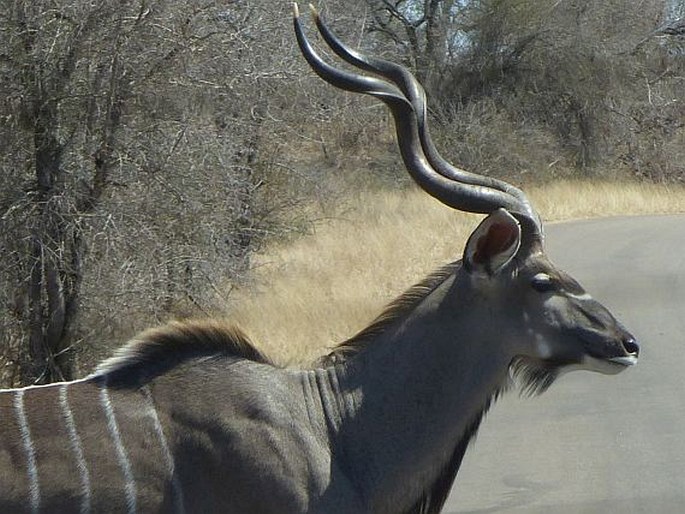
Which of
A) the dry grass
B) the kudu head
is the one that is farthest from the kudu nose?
the dry grass

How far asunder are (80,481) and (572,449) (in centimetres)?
368

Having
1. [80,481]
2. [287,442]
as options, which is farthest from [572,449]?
[80,481]

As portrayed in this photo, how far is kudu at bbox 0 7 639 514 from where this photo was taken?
11.8 feet

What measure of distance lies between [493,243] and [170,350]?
1.05 m

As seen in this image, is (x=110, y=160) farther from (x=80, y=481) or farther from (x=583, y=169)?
(x=583, y=169)

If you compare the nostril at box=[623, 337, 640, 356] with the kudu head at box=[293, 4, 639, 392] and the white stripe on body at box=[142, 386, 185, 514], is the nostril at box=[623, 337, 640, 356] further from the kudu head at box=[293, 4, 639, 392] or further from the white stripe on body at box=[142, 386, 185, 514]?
the white stripe on body at box=[142, 386, 185, 514]

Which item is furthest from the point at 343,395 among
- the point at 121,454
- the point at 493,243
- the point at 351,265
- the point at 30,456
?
the point at 351,265

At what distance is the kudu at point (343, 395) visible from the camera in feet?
11.8

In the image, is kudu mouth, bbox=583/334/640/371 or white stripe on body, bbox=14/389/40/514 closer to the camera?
white stripe on body, bbox=14/389/40/514

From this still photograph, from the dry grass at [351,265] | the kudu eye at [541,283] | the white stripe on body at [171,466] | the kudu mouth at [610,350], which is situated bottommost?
the dry grass at [351,265]

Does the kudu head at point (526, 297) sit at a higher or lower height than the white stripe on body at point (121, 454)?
higher

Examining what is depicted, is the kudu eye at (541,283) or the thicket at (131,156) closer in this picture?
the kudu eye at (541,283)

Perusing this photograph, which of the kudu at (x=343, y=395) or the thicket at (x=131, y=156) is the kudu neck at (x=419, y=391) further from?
the thicket at (x=131, y=156)

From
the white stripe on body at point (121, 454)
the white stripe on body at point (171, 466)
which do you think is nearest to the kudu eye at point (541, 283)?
the white stripe on body at point (171, 466)
